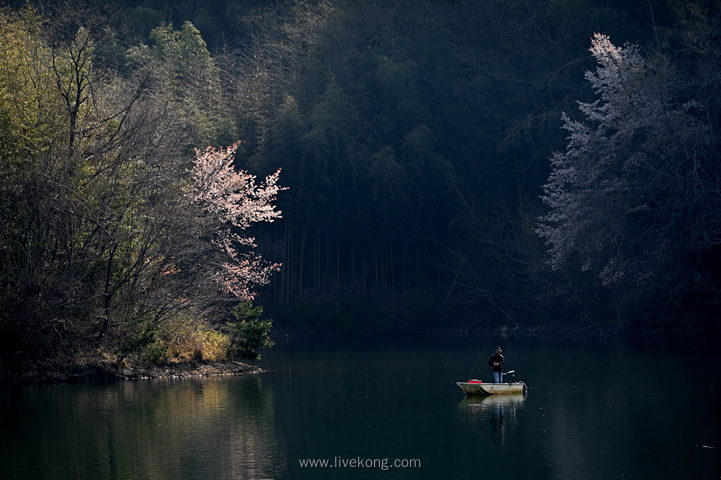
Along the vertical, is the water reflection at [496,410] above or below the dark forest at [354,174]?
below

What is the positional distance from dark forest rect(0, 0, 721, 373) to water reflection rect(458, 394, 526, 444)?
8.47m

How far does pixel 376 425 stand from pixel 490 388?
436 cm

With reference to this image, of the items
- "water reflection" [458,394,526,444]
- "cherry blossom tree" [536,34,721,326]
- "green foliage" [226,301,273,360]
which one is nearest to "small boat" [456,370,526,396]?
"water reflection" [458,394,526,444]

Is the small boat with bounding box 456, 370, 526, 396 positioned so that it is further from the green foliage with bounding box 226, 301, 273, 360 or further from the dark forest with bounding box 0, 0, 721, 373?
the dark forest with bounding box 0, 0, 721, 373

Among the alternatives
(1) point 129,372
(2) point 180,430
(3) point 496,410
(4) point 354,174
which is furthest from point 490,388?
(4) point 354,174

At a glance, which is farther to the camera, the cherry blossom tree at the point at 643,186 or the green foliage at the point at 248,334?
the cherry blossom tree at the point at 643,186

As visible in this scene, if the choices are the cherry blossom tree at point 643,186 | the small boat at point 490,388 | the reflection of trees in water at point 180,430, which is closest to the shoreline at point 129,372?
the reflection of trees in water at point 180,430

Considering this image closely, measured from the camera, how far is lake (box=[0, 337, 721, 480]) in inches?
531

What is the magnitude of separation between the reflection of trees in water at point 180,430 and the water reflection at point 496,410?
3.55m

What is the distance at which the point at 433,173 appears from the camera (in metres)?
44.7

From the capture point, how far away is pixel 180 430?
53.9 feet

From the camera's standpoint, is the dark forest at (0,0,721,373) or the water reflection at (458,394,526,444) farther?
the dark forest at (0,0,721,373)

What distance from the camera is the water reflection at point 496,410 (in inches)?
663

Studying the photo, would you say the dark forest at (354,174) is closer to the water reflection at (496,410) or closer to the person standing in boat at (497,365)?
the person standing in boat at (497,365)
